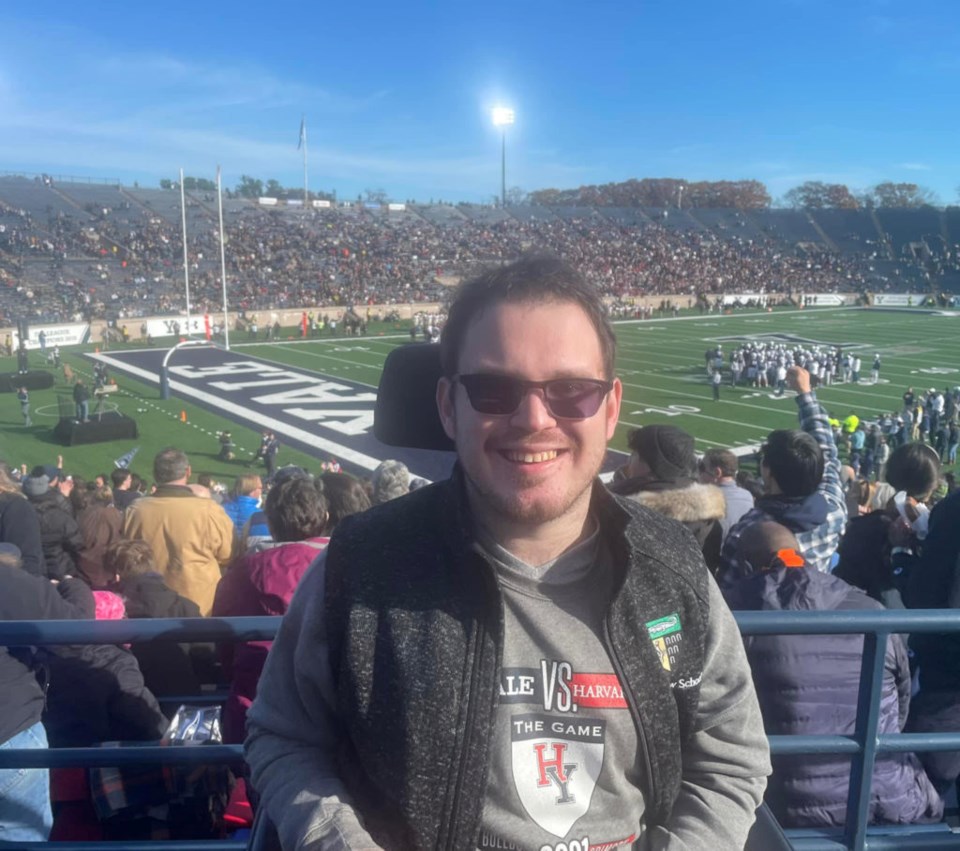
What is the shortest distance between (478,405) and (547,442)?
148mm

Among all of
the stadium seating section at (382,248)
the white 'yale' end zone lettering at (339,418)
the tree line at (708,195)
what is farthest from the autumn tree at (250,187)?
the white 'yale' end zone lettering at (339,418)

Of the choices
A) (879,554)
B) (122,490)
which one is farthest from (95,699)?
(122,490)

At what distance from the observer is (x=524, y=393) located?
1579mm

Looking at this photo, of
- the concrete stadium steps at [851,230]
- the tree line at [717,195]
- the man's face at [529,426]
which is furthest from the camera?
the tree line at [717,195]

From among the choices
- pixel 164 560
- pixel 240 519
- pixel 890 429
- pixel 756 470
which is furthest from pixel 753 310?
pixel 164 560

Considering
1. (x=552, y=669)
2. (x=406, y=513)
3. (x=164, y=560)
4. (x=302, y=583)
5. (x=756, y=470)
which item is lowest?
(x=756, y=470)

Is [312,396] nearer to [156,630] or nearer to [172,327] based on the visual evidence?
[172,327]

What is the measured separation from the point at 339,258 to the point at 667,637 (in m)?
55.5

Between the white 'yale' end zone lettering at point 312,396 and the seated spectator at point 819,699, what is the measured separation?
65.7 feet

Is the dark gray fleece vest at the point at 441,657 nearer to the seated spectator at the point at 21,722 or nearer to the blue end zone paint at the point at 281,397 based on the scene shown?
the seated spectator at the point at 21,722

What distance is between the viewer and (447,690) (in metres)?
1.48

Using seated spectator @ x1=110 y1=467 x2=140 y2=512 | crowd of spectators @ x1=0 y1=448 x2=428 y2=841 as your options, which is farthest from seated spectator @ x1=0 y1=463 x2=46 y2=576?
seated spectator @ x1=110 y1=467 x2=140 y2=512

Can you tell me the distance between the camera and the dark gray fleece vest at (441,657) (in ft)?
4.81

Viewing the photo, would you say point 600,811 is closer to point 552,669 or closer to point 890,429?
point 552,669
